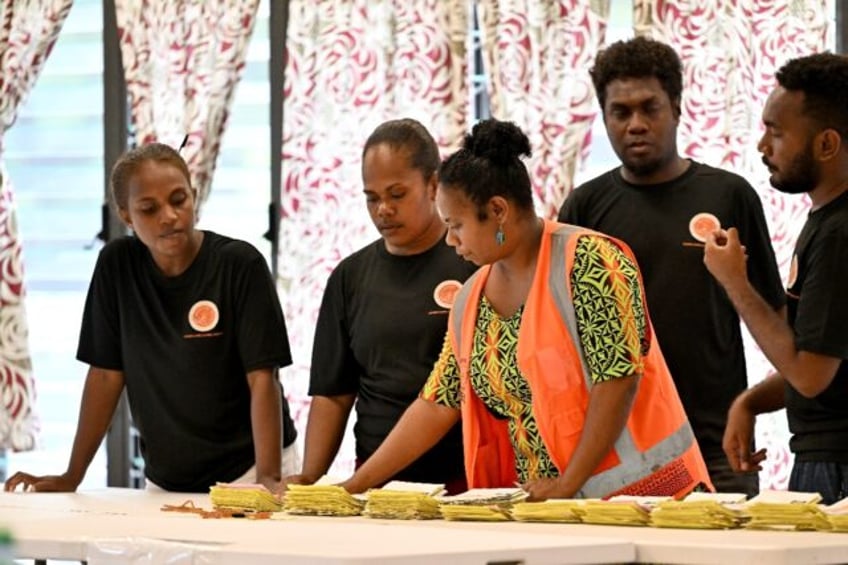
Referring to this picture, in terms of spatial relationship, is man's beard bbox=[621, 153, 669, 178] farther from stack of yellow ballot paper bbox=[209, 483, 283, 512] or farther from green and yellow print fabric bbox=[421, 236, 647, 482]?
stack of yellow ballot paper bbox=[209, 483, 283, 512]

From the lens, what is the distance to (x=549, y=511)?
9.40ft

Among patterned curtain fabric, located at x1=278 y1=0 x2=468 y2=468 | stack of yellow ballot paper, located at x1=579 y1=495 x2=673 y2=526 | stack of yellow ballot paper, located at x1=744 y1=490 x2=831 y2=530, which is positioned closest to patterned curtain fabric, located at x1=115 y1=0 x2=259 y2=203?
patterned curtain fabric, located at x1=278 y1=0 x2=468 y2=468

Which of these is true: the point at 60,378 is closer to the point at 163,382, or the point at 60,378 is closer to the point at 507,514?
the point at 163,382

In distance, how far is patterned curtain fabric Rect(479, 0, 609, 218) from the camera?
524cm

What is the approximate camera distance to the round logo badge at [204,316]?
3.88 metres

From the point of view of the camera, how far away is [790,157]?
3.27 meters

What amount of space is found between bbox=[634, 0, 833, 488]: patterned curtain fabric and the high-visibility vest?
74.9 inches

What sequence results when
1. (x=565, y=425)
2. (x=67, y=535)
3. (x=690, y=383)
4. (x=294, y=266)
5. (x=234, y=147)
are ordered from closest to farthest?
1. (x=67, y=535)
2. (x=565, y=425)
3. (x=690, y=383)
4. (x=294, y=266)
5. (x=234, y=147)

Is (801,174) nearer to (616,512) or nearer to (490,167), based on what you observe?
(490,167)

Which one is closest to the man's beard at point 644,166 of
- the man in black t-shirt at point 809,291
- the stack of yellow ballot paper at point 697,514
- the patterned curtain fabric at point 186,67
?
the man in black t-shirt at point 809,291

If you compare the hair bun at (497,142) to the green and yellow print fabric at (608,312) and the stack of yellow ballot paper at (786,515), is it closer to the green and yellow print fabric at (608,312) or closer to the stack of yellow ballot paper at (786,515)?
the green and yellow print fabric at (608,312)

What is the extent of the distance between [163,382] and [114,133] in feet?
7.71

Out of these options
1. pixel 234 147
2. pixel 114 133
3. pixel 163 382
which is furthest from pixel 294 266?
pixel 163 382

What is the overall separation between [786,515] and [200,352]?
1751mm
